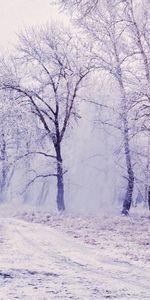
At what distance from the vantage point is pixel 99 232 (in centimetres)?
1480

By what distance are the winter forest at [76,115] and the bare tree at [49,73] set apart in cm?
6

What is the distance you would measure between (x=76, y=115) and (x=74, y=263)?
1823 cm

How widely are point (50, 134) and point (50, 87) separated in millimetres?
2957

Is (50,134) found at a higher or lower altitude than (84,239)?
higher

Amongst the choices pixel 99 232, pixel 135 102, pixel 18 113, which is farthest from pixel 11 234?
pixel 18 113

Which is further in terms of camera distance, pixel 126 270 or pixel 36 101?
pixel 36 101

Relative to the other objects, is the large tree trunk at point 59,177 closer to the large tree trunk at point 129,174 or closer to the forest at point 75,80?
the forest at point 75,80

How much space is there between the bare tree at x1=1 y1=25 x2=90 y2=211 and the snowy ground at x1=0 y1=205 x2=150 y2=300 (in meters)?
11.4

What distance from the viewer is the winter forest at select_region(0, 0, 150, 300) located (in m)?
7.25

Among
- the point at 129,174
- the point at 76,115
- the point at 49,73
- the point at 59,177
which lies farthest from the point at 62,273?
the point at 49,73

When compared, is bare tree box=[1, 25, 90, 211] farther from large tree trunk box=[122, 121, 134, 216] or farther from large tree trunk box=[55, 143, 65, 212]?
large tree trunk box=[122, 121, 134, 216]

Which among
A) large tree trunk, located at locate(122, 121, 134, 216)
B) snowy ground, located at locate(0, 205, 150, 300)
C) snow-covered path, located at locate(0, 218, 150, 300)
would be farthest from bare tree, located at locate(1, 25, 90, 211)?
snow-covered path, located at locate(0, 218, 150, 300)

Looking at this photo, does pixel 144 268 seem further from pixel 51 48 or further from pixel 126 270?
pixel 51 48

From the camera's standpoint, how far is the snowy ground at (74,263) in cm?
620
